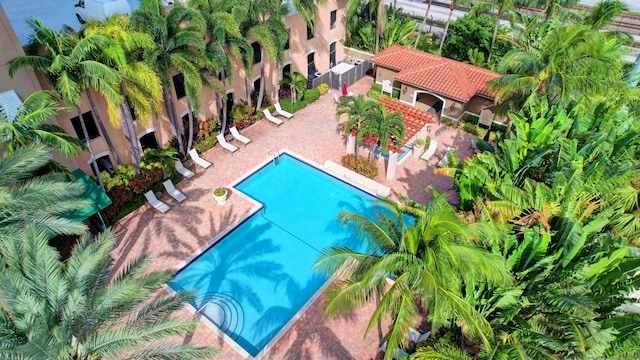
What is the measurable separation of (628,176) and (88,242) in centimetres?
1782

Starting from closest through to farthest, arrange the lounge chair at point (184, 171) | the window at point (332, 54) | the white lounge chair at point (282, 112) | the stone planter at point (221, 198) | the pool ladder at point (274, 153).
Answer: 1. the stone planter at point (221, 198)
2. the lounge chair at point (184, 171)
3. the pool ladder at point (274, 153)
4. the white lounge chair at point (282, 112)
5. the window at point (332, 54)

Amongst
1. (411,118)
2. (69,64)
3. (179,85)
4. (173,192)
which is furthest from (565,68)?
(69,64)

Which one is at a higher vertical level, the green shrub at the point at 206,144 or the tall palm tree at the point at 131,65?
the tall palm tree at the point at 131,65

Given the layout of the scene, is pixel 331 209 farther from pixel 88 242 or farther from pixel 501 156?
pixel 88 242

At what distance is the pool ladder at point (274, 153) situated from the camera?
72.8 ft

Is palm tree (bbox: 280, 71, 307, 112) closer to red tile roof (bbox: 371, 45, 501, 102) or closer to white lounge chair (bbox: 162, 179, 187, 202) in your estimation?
red tile roof (bbox: 371, 45, 501, 102)

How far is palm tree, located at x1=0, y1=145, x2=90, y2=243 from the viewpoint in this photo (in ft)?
35.6

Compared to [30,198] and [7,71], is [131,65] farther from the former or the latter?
[30,198]

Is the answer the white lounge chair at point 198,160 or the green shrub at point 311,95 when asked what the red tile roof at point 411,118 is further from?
the white lounge chair at point 198,160

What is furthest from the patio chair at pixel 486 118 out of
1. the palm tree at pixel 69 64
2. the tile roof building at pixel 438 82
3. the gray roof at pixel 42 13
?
the gray roof at pixel 42 13

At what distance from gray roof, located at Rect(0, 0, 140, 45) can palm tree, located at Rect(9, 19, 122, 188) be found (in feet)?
14.0

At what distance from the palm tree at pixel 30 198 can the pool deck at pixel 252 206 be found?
3353mm

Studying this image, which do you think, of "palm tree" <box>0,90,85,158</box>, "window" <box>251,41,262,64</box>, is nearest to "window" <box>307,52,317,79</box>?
"window" <box>251,41,262,64</box>

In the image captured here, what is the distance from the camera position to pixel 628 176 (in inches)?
518
